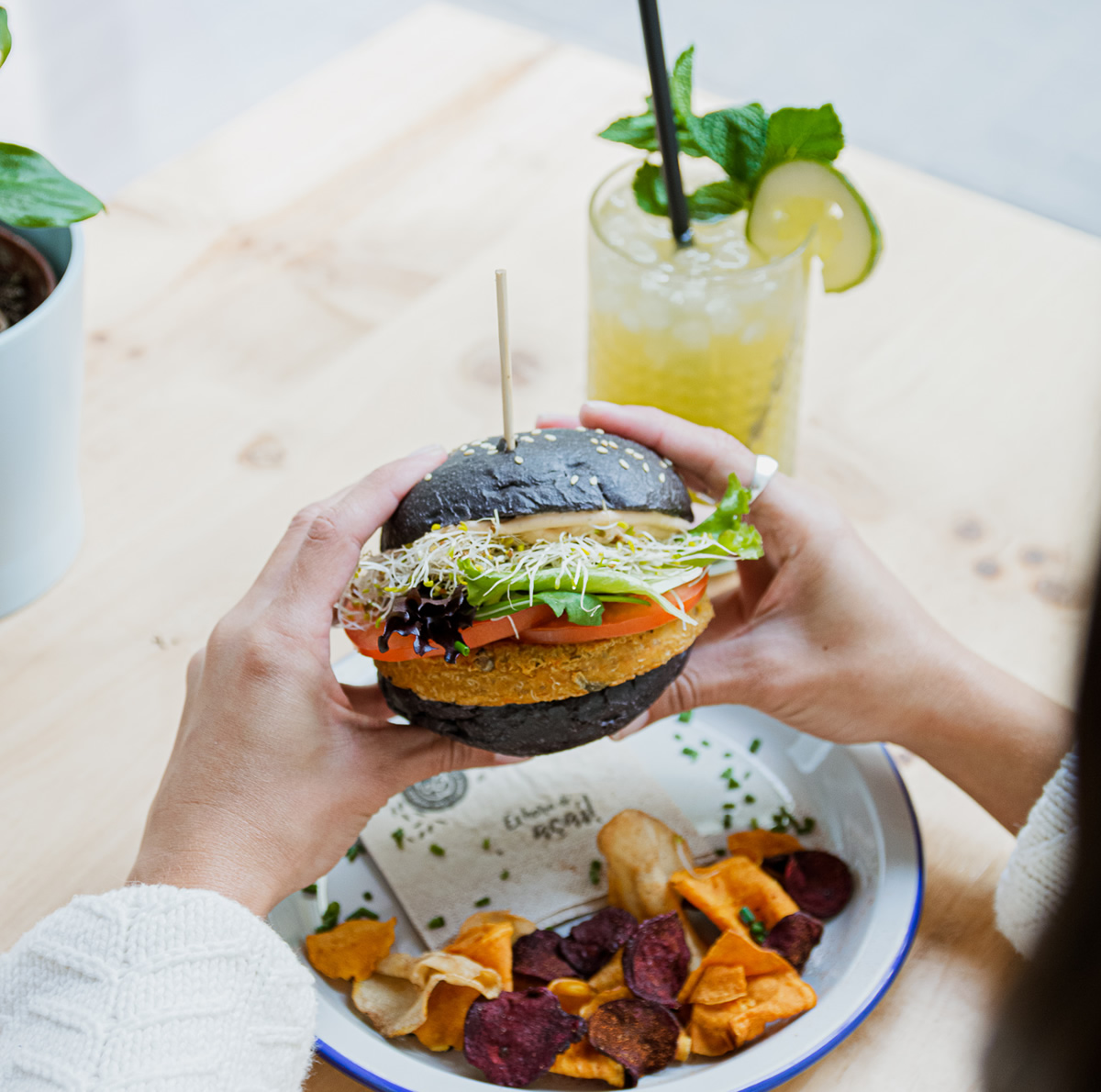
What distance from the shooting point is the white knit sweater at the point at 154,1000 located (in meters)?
1.10

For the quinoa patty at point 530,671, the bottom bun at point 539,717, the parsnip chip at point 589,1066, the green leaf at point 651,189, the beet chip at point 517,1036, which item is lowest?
the parsnip chip at point 589,1066

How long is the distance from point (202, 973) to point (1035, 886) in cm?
94

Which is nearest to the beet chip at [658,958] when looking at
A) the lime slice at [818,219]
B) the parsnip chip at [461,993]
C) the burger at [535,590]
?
the parsnip chip at [461,993]

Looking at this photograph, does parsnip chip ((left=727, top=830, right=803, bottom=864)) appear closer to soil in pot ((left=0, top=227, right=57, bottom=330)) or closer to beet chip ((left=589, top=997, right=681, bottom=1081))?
beet chip ((left=589, top=997, right=681, bottom=1081))

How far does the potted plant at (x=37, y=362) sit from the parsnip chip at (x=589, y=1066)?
107 cm

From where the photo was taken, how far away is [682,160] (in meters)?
1.93

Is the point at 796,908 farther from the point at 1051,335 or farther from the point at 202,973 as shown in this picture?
the point at 1051,335

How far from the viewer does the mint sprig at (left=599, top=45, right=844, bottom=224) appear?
1.63 m

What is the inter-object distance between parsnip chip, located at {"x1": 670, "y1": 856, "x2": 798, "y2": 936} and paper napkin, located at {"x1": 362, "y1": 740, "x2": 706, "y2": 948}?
11 centimetres

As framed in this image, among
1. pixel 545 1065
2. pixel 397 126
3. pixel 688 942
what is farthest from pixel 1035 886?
pixel 397 126

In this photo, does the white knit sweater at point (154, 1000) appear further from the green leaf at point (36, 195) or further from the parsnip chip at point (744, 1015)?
the green leaf at point (36, 195)

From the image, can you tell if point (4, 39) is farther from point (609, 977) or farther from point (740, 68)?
point (740, 68)

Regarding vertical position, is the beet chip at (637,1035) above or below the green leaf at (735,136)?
below

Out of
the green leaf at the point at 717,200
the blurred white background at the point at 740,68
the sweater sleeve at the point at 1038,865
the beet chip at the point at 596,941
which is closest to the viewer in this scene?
the sweater sleeve at the point at 1038,865
